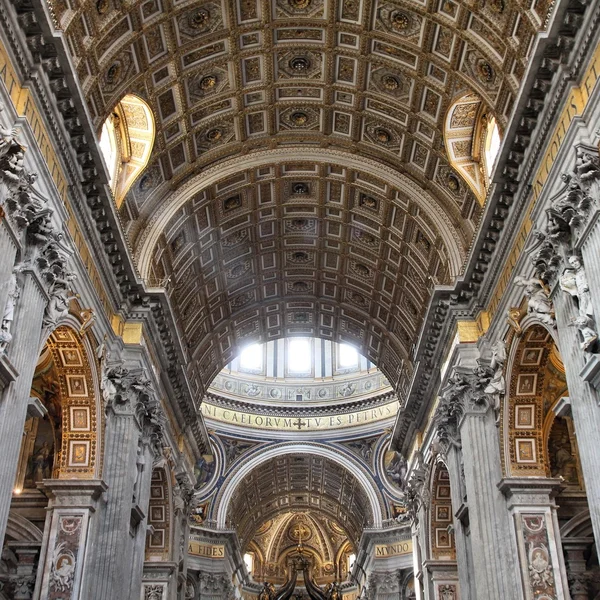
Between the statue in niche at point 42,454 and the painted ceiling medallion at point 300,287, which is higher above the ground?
the painted ceiling medallion at point 300,287

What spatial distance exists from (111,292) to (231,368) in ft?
90.8

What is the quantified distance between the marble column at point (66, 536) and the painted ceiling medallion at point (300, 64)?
10.4 meters

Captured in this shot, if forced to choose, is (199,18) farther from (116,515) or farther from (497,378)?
(116,515)

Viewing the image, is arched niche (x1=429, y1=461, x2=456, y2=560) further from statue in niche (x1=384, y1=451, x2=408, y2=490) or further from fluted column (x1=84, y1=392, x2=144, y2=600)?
fluted column (x1=84, y1=392, x2=144, y2=600)

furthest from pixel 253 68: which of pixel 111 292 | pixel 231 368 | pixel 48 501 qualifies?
pixel 231 368

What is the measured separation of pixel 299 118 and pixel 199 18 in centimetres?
455

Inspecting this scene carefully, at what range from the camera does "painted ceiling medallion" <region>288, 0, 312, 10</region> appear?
17.5m

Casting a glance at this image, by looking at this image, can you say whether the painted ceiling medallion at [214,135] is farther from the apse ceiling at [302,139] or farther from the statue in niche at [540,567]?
the statue in niche at [540,567]

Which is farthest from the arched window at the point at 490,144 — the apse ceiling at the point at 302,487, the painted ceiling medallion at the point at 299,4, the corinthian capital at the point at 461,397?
the apse ceiling at the point at 302,487

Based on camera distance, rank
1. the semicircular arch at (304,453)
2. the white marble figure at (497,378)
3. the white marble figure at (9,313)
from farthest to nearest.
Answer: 1. the semicircular arch at (304,453)
2. the white marble figure at (497,378)
3. the white marble figure at (9,313)

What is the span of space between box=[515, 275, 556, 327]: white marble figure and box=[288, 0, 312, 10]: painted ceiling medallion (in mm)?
7732

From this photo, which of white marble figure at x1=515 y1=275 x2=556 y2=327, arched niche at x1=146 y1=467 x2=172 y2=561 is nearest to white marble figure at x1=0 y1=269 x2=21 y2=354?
white marble figure at x1=515 y1=275 x2=556 y2=327

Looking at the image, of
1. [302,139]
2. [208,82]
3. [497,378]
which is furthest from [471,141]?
[208,82]

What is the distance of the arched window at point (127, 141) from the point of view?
18.3 m
